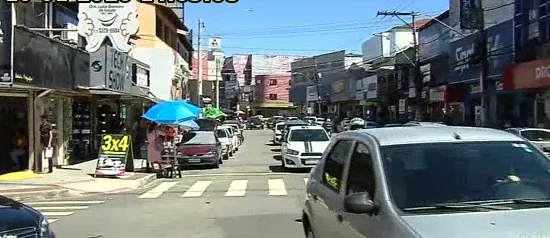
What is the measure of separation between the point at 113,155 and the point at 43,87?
3481 millimetres

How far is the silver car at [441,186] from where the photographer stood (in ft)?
16.2

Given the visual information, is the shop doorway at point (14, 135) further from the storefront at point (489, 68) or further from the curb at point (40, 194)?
the storefront at point (489, 68)

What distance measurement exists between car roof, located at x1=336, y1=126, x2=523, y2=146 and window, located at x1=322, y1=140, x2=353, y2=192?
0.49 metres

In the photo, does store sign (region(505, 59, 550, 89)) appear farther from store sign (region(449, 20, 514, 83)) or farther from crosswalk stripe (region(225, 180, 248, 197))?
crosswalk stripe (region(225, 180, 248, 197))

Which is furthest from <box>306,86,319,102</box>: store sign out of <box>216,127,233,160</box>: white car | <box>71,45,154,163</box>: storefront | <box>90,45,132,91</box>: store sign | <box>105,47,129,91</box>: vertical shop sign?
<box>90,45,132,91</box>: store sign

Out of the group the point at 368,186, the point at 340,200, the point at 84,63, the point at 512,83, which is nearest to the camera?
the point at 368,186

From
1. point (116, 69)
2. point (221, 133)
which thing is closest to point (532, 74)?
point (221, 133)

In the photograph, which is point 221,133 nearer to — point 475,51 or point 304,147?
point 304,147

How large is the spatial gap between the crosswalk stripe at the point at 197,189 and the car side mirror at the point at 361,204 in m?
13.1

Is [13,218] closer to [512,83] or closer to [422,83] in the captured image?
[512,83]

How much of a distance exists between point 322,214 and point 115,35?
2398 centimetres


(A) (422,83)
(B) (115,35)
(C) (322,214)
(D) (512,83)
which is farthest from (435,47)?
(C) (322,214)

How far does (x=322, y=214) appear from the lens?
7.20 m

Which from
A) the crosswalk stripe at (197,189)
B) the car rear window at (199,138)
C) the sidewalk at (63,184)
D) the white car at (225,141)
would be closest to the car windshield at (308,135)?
the car rear window at (199,138)
